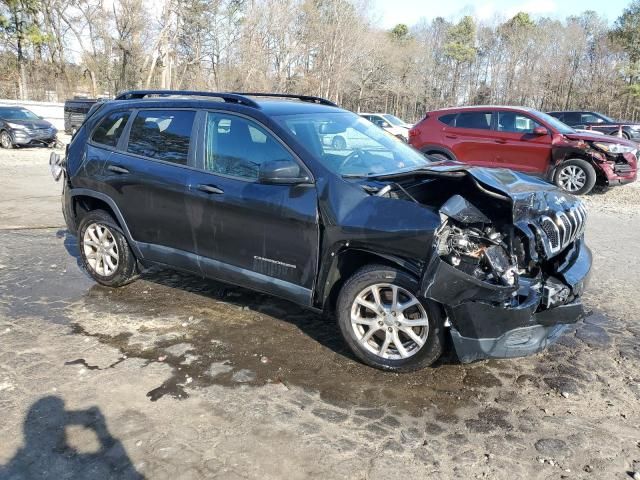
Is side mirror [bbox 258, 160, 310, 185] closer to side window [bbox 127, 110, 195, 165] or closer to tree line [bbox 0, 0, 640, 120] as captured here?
side window [bbox 127, 110, 195, 165]

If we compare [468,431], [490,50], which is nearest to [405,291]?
[468,431]

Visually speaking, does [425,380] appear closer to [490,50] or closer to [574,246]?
[574,246]

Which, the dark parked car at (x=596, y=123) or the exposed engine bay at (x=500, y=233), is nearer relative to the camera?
the exposed engine bay at (x=500, y=233)

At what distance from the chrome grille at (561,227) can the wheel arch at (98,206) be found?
11.3 feet

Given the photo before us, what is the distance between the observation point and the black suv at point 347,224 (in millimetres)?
3342

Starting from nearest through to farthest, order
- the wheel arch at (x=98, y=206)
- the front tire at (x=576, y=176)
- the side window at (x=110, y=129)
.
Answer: the wheel arch at (x=98, y=206), the side window at (x=110, y=129), the front tire at (x=576, y=176)

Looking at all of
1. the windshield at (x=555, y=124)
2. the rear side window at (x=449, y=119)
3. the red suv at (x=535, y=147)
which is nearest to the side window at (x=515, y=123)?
the red suv at (x=535, y=147)

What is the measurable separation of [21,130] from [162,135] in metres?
18.2

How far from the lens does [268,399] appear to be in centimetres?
339

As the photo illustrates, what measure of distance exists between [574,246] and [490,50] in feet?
208

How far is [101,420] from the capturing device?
123 inches

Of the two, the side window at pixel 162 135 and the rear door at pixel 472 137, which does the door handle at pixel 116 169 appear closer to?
the side window at pixel 162 135

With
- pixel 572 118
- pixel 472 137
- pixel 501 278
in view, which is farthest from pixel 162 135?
pixel 572 118

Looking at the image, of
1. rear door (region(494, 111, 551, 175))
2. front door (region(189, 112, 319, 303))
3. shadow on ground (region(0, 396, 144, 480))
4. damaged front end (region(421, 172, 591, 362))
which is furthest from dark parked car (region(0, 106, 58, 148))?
damaged front end (region(421, 172, 591, 362))
